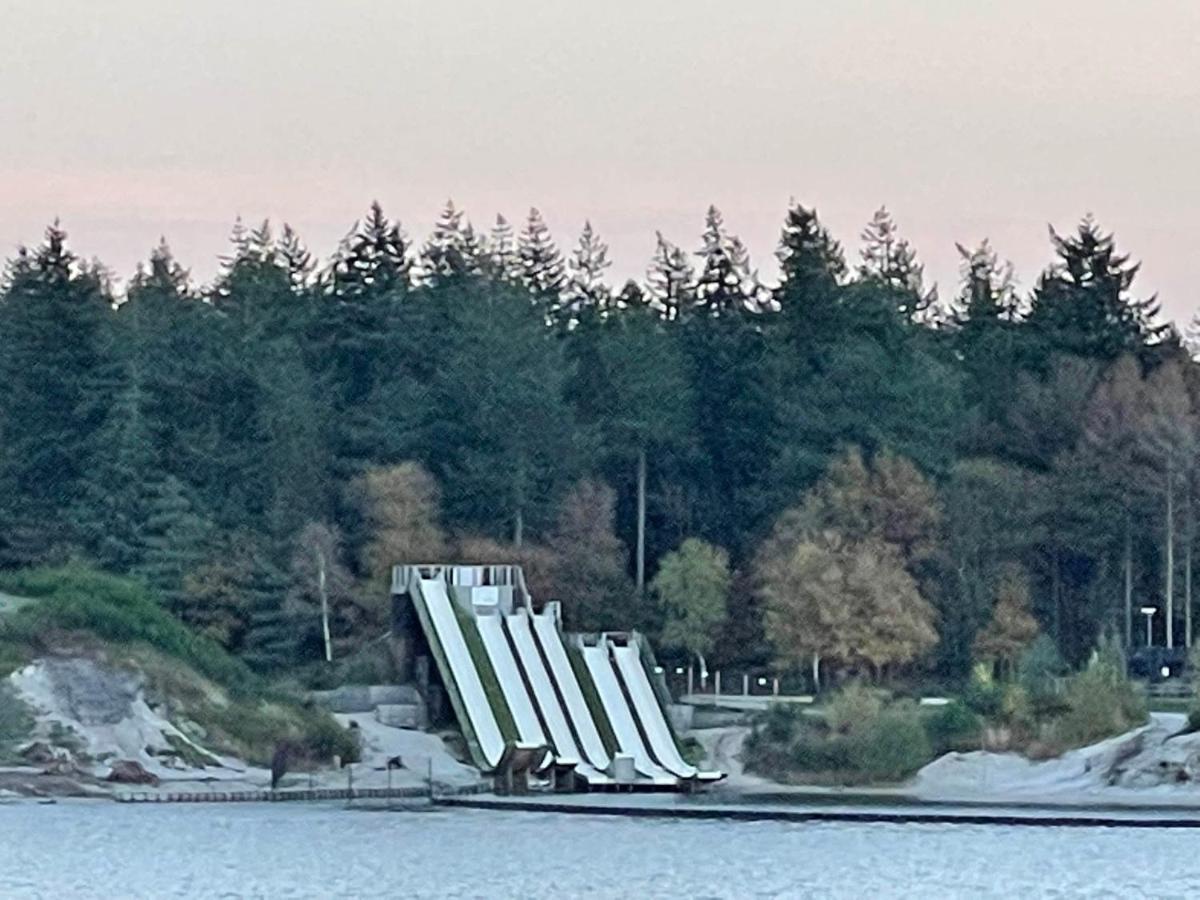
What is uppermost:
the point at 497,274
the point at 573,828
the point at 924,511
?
the point at 497,274

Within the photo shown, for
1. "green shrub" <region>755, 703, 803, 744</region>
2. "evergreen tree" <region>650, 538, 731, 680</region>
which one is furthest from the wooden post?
"green shrub" <region>755, 703, 803, 744</region>

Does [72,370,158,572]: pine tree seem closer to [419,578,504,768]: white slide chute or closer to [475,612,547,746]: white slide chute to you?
[419,578,504,768]: white slide chute

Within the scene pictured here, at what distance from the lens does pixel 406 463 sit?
88.1 metres

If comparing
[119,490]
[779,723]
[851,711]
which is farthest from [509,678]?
[119,490]

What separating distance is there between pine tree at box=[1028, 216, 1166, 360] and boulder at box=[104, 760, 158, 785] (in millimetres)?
33159

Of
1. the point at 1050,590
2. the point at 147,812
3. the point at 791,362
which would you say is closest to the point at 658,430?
the point at 791,362

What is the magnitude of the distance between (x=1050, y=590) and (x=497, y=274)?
1946 cm

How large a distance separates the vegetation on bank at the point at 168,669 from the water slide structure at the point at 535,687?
3.17 meters

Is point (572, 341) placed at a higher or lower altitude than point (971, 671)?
higher

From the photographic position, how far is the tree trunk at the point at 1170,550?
8556 cm

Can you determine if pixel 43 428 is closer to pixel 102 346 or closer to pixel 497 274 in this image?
pixel 102 346

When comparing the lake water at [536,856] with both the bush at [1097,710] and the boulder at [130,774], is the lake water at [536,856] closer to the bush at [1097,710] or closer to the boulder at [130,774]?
the boulder at [130,774]

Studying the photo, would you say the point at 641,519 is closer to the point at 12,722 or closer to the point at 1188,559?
the point at 1188,559

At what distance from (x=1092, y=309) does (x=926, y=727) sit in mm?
22493
